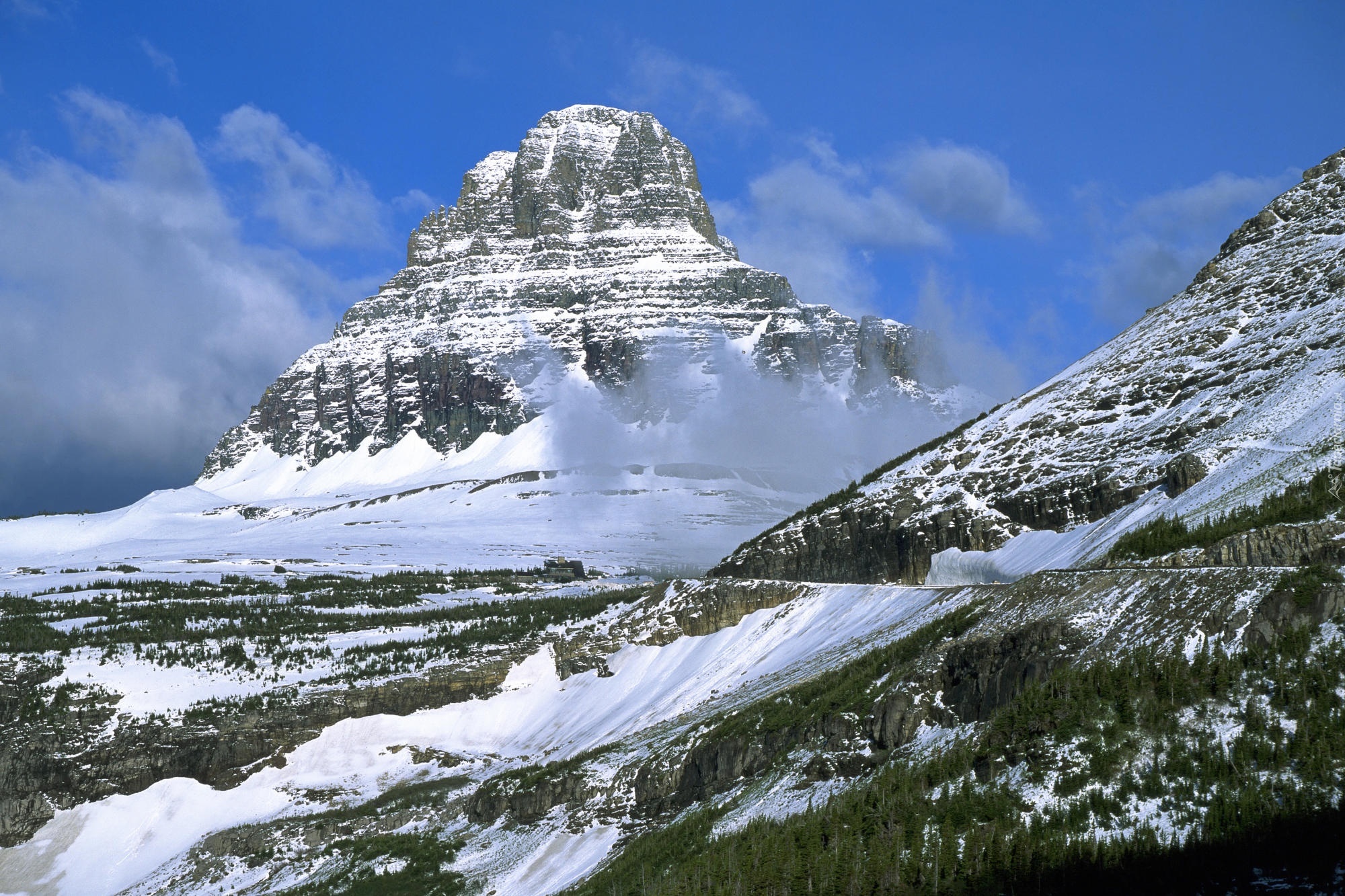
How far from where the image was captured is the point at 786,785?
3056cm

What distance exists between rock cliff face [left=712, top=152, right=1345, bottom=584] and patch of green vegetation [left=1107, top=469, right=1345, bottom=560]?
2.20 m

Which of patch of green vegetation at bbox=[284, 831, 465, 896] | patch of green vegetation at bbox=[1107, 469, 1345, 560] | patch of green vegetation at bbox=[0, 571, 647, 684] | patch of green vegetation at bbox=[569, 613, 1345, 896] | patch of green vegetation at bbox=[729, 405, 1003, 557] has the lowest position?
patch of green vegetation at bbox=[284, 831, 465, 896]

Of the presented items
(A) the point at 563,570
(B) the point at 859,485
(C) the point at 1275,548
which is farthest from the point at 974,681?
(A) the point at 563,570

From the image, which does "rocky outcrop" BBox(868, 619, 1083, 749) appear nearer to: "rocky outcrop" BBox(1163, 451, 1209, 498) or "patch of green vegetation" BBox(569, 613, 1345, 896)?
"patch of green vegetation" BBox(569, 613, 1345, 896)

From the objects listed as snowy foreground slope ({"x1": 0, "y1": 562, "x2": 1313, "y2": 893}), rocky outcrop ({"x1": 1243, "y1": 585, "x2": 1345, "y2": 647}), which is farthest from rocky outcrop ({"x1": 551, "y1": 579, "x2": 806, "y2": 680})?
rocky outcrop ({"x1": 1243, "y1": 585, "x2": 1345, "y2": 647})

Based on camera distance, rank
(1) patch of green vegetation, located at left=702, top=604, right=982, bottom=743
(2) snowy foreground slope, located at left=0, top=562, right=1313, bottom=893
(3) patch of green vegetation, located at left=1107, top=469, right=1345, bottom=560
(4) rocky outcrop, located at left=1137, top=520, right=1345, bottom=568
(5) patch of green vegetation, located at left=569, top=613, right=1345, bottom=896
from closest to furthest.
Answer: (5) patch of green vegetation, located at left=569, top=613, right=1345, bottom=896
(4) rocky outcrop, located at left=1137, top=520, right=1345, bottom=568
(2) snowy foreground slope, located at left=0, top=562, right=1313, bottom=893
(3) patch of green vegetation, located at left=1107, top=469, right=1345, bottom=560
(1) patch of green vegetation, located at left=702, top=604, right=982, bottom=743

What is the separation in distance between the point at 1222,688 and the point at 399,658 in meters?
58.5

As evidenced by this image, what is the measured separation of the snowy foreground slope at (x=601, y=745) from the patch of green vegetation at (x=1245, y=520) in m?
2.42

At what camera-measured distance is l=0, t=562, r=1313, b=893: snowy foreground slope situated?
92.1 ft

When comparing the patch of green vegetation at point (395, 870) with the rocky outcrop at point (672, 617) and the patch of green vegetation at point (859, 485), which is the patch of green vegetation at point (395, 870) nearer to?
the rocky outcrop at point (672, 617)

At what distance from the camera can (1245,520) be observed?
3089cm

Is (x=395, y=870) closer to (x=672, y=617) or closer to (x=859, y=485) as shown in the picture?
(x=672, y=617)

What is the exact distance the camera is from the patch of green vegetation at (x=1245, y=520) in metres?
29.0

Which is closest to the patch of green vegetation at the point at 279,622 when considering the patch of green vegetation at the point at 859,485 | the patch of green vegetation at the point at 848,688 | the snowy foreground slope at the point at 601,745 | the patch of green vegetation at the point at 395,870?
the snowy foreground slope at the point at 601,745
